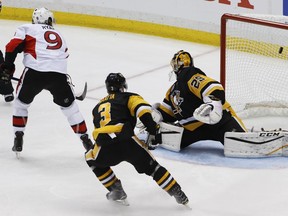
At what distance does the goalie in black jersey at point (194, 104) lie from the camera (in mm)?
4414

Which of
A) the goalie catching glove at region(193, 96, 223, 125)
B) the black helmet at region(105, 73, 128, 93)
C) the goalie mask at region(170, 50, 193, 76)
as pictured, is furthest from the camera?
the goalie mask at region(170, 50, 193, 76)

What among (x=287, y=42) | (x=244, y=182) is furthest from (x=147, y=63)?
(x=244, y=182)

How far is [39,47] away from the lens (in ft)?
15.0

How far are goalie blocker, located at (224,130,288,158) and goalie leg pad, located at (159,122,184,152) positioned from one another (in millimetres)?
289

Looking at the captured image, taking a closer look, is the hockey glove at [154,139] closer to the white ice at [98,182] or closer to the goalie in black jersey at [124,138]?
the goalie in black jersey at [124,138]

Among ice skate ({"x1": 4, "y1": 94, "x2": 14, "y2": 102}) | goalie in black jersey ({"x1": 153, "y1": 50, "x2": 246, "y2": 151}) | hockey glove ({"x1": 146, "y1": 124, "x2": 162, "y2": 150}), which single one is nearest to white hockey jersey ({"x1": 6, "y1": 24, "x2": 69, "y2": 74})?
goalie in black jersey ({"x1": 153, "y1": 50, "x2": 246, "y2": 151})

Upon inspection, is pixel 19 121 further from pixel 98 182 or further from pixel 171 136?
pixel 171 136

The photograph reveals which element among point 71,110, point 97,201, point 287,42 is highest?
point 287,42

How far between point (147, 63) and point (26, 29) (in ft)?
8.13

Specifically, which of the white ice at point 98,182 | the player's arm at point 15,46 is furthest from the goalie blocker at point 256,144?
the player's arm at point 15,46

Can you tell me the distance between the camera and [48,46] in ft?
15.1

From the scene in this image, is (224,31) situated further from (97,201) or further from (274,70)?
(97,201)

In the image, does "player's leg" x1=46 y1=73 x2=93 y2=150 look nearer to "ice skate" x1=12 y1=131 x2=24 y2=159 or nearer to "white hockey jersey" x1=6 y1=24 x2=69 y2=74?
"white hockey jersey" x1=6 y1=24 x2=69 y2=74

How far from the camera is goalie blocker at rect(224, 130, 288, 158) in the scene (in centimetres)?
452
